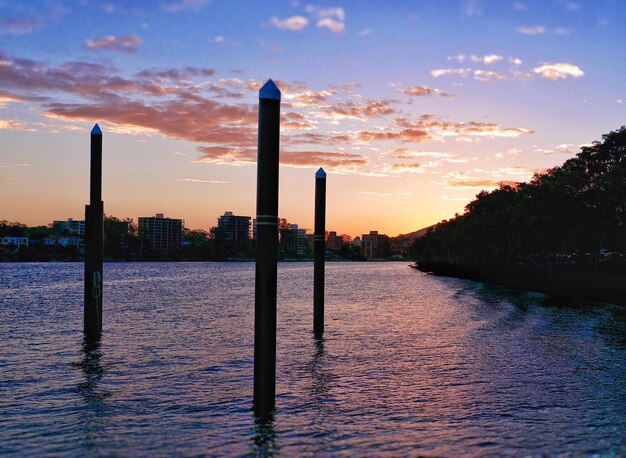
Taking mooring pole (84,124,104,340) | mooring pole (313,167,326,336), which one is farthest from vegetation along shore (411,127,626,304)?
mooring pole (84,124,104,340)

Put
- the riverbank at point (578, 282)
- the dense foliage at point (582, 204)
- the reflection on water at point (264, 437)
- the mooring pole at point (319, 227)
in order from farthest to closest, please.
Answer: the dense foliage at point (582, 204)
the riverbank at point (578, 282)
the mooring pole at point (319, 227)
the reflection on water at point (264, 437)

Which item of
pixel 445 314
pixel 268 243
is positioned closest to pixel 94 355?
pixel 268 243

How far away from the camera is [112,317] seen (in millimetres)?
37344

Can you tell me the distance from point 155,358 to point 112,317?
681 inches

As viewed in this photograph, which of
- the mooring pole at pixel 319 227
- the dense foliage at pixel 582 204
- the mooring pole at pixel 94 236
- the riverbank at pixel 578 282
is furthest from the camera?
the dense foliage at pixel 582 204

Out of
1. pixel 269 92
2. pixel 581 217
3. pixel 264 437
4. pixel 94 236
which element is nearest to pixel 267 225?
pixel 269 92

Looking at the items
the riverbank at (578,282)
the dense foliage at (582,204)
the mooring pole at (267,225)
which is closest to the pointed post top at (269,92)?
the mooring pole at (267,225)

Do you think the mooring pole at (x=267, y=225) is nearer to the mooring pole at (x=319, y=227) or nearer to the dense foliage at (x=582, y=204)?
the mooring pole at (x=319, y=227)

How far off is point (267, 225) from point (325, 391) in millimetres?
5671

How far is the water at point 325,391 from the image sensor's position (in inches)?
452

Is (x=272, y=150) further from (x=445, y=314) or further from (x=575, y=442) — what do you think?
(x=445, y=314)

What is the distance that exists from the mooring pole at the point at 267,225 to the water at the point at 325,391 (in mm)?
1798

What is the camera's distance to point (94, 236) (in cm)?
2228

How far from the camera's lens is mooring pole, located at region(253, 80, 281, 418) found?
12156mm
